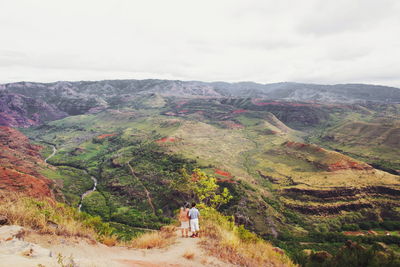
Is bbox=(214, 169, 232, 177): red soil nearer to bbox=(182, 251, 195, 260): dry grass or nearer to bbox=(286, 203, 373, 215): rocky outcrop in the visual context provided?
bbox=(286, 203, 373, 215): rocky outcrop

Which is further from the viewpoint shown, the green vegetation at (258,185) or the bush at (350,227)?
the bush at (350,227)

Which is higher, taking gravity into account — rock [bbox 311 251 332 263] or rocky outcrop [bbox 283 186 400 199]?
rock [bbox 311 251 332 263]

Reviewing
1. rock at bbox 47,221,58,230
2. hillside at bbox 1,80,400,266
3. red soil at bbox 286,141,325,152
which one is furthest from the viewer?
red soil at bbox 286,141,325,152

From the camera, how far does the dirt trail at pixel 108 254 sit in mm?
7496

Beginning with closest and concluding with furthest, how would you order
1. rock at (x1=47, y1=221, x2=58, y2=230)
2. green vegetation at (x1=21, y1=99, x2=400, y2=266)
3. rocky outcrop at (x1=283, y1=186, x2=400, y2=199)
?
rock at (x1=47, y1=221, x2=58, y2=230) < green vegetation at (x1=21, y1=99, x2=400, y2=266) < rocky outcrop at (x1=283, y1=186, x2=400, y2=199)

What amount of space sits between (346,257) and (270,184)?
69988 mm

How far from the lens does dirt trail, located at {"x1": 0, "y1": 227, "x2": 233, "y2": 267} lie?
7.50 metres

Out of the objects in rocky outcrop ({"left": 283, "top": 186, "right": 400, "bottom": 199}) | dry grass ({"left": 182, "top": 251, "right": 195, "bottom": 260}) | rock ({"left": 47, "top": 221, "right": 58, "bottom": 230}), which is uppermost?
rock ({"left": 47, "top": 221, "right": 58, "bottom": 230})

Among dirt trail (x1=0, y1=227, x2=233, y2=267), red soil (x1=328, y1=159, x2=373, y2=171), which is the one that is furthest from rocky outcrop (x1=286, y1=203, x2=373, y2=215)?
dirt trail (x1=0, y1=227, x2=233, y2=267)

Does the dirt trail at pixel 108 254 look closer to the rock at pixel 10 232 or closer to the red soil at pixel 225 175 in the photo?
the rock at pixel 10 232

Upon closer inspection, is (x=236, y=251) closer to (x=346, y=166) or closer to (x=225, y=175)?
(x=225, y=175)

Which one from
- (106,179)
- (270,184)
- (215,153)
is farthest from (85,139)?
(270,184)

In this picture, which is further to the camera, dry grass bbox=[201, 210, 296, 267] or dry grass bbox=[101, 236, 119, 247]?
dry grass bbox=[101, 236, 119, 247]

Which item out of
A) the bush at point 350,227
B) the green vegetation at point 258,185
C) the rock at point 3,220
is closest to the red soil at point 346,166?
the green vegetation at point 258,185
